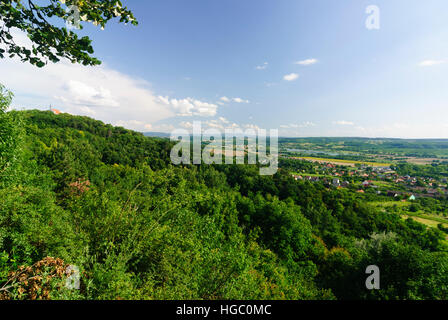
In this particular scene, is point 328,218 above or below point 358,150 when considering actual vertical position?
below

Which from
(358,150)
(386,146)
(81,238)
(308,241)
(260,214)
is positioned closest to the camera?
(81,238)

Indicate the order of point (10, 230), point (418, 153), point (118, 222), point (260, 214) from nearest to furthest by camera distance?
point (10, 230)
point (118, 222)
point (260, 214)
point (418, 153)

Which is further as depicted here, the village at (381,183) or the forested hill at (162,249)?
the village at (381,183)

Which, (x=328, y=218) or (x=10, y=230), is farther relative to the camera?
(x=328, y=218)

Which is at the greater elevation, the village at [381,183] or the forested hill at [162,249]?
the forested hill at [162,249]

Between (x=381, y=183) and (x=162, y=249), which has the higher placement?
A: (x=162, y=249)

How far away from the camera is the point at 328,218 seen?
37.1 m

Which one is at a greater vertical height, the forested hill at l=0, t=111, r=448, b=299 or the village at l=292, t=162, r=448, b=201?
the forested hill at l=0, t=111, r=448, b=299

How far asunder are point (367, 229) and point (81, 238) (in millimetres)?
51071

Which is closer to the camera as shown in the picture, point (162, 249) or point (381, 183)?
point (162, 249)

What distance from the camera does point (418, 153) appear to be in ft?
506

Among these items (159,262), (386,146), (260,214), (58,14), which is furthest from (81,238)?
(386,146)

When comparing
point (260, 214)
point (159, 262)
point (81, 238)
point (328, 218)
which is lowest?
point (328, 218)

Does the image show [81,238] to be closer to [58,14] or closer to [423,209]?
[58,14]
